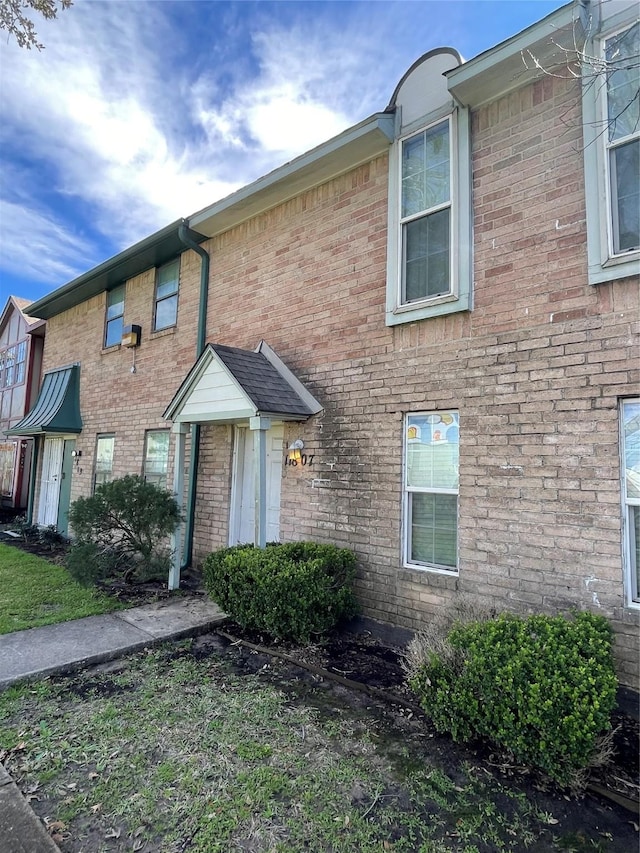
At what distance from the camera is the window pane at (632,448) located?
12.6 feet

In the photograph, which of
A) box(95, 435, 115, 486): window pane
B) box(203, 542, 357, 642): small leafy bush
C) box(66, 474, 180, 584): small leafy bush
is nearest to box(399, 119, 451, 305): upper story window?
box(203, 542, 357, 642): small leafy bush

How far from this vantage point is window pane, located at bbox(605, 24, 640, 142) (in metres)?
4.08

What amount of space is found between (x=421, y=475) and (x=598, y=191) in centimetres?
316

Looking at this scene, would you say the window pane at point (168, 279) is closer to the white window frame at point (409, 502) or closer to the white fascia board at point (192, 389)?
the white fascia board at point (192, 389)

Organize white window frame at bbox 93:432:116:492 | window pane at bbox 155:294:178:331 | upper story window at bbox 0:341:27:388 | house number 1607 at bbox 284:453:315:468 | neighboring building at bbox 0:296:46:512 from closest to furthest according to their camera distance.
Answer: house number 1607 at bbox 284:453:315:468 < window pane at bbox 155:294:178:331 < white window frame at bbox 93:432:116:492 < neighboring building at bbox 0:296:46:512 < upper story window at bbox 0:341:27:388

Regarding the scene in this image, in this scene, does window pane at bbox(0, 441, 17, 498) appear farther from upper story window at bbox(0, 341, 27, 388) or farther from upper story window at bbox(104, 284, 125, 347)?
upper story window at bbox(104, 284, 125, 347)

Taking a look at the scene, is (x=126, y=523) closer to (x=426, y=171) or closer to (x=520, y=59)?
(x=426, y=171)

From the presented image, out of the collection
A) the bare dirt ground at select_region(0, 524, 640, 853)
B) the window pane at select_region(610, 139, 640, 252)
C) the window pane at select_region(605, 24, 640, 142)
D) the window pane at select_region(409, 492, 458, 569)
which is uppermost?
the window pane at select_region(605, 24, 640, 142)

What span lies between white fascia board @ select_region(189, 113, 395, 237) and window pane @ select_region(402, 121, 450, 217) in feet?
1.27

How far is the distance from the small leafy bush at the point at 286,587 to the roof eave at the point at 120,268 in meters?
5.93

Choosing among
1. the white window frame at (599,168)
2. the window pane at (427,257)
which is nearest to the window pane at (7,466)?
the window pane at (427,257)

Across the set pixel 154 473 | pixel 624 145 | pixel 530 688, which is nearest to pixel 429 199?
pixel 624 145

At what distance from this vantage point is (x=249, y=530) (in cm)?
736

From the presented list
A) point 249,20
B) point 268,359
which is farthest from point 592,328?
point 249,20
